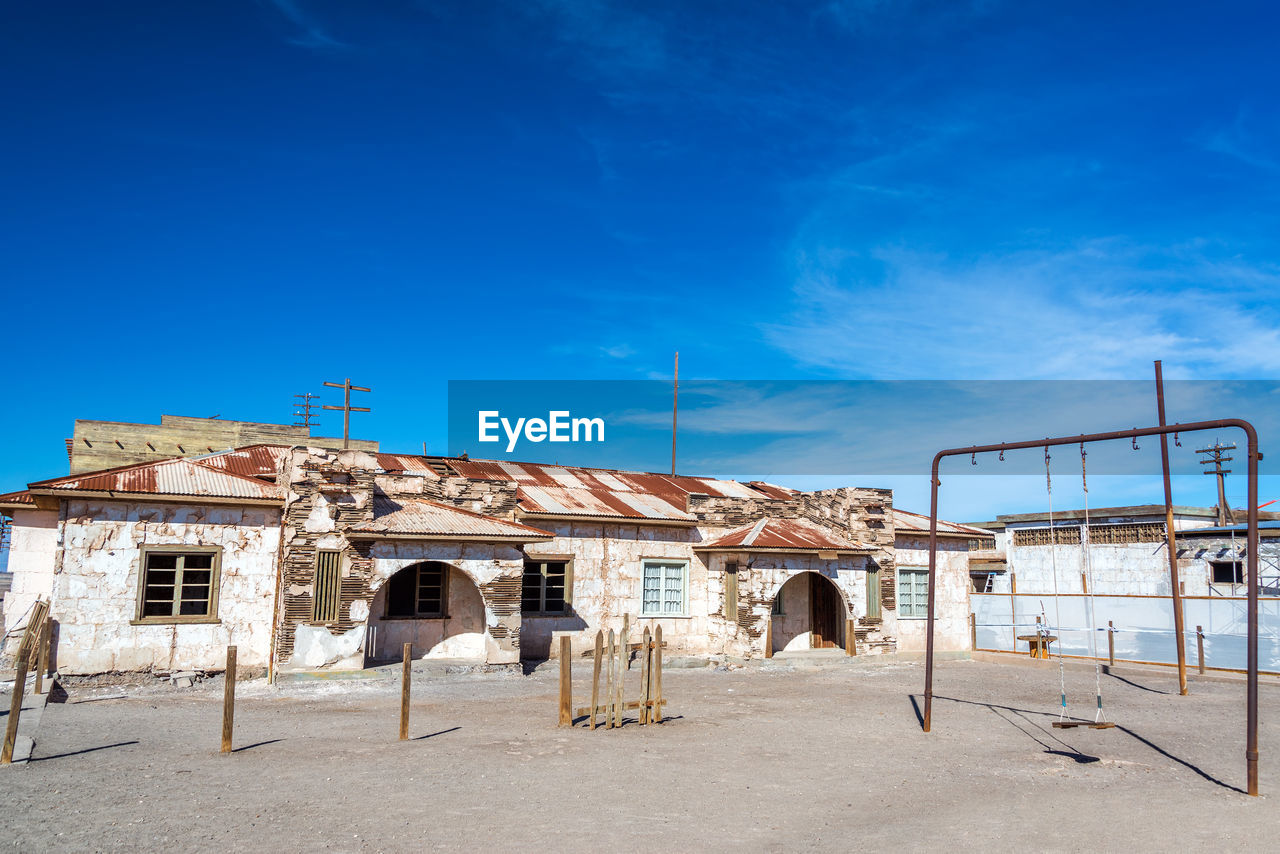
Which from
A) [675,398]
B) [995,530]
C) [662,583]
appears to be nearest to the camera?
[662,583]

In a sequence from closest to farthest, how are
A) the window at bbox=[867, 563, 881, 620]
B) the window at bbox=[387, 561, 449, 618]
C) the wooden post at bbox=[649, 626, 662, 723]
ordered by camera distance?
the wooden post at bbox=[649, 626, 662, 723], the window at bbox=[387, 561, 449, 618], the window at bbox=[867, 563, 881, 620]

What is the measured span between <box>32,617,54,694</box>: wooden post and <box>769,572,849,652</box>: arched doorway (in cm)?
1764

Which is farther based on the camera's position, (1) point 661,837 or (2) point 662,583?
(2) point 662,583

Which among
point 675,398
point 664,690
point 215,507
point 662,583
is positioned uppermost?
point 675,398

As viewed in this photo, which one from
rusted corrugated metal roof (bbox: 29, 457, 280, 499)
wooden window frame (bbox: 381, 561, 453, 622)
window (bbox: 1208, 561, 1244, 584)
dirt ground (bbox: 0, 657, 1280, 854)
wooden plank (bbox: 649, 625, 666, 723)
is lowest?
dirt ground (bbox: 0, 657, 1280, 854)

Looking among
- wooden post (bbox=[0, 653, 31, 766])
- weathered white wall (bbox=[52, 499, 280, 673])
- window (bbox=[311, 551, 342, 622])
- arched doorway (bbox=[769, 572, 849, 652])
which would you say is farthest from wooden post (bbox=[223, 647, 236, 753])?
arched doorway (bbox=[769, 572, 849, 652])

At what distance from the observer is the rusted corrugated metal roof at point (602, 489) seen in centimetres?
2523

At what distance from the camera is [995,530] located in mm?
49156

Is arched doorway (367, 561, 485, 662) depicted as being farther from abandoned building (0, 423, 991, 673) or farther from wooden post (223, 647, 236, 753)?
wooden post (223, 647, 236, 753)

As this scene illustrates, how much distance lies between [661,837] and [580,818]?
102 centimetres

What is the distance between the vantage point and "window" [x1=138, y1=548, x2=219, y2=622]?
19.1 meters

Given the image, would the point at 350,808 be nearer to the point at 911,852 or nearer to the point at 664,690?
the point at 911,852

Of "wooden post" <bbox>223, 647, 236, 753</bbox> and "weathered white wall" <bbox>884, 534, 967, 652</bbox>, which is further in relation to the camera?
"weathered white wall" <bbox>884, 534, 967, 652</bbox>

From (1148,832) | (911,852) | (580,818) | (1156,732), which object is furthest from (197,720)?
(1156,732)
